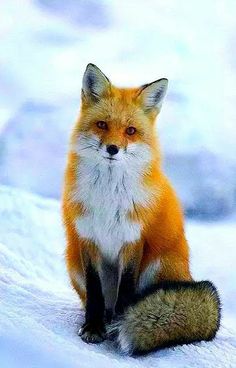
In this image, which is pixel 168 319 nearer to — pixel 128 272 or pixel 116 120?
pixel 128 272

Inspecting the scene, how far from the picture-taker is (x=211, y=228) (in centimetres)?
189

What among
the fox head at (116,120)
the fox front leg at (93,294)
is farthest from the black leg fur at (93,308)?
the fox head at (116,120)

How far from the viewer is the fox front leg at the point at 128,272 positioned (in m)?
1.51

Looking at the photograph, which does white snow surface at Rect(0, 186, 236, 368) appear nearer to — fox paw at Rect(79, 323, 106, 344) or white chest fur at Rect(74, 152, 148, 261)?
fox paw at Rect(79, 323, 106, 344)

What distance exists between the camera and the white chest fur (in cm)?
148

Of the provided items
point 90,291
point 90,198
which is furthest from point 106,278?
point 90,198

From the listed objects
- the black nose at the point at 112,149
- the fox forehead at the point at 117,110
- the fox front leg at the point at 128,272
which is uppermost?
the fox forehead at the point at 117,110

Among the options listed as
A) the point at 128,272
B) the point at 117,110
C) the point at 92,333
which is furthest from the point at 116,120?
the point at 92,333

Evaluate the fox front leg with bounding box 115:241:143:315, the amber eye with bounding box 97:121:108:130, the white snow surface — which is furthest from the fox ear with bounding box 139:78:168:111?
the white snow surface

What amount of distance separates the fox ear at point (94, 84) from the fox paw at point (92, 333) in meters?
0.47

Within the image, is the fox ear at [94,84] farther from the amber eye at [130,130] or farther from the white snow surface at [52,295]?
the white snow surface at [52,295]

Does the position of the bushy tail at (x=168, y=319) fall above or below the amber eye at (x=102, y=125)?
below

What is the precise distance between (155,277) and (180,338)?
0.51ft

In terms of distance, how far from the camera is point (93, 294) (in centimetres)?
153
